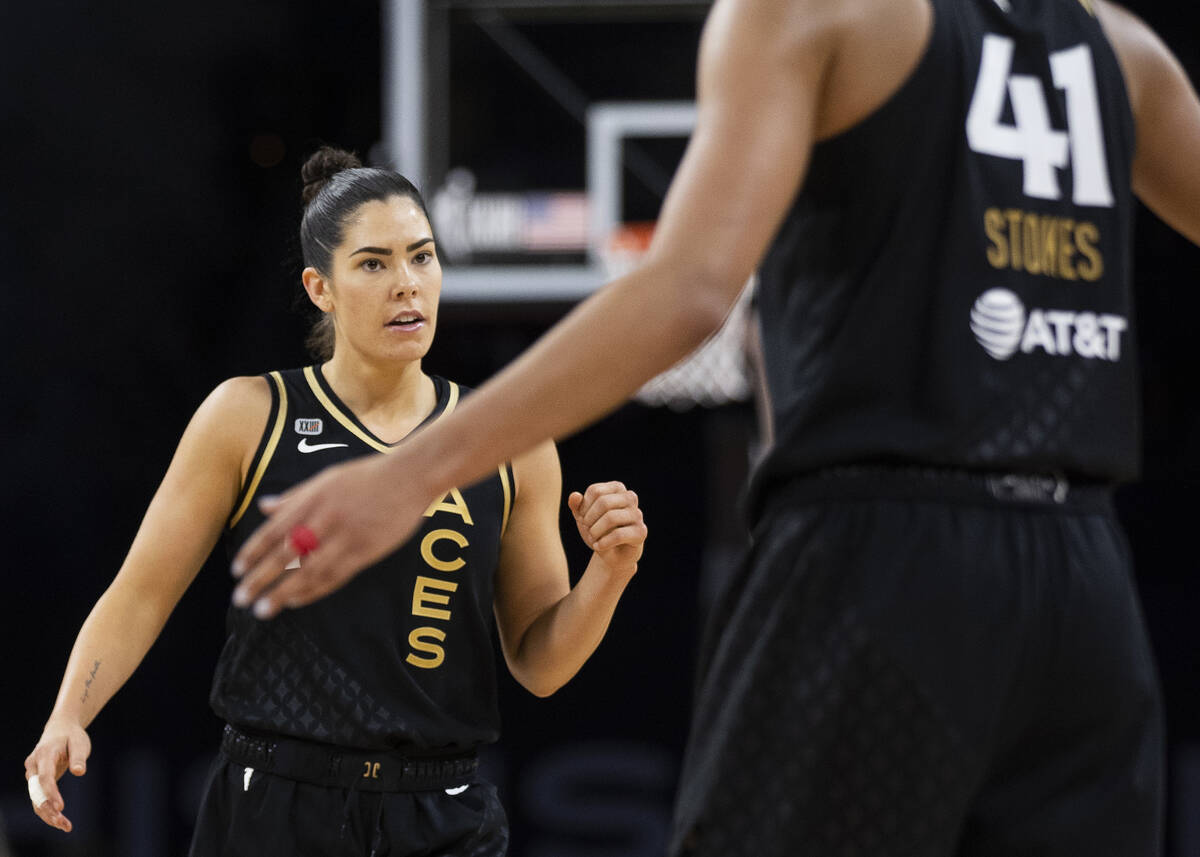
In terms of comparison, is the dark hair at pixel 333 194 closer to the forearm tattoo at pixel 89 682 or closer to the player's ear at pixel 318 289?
the player's ear at pixel 318 289

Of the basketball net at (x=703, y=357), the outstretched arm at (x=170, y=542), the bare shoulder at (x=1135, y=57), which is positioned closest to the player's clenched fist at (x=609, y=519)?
the outstretched arm at (x=170, y=542)

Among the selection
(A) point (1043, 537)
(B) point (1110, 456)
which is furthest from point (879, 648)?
(B) point (1110, 456)

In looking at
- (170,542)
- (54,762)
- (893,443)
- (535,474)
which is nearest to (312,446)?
(170,542)

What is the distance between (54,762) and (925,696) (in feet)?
5.24

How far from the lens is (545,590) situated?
2934mm

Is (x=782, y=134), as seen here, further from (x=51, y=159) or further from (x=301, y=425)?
(x=51, y=159)

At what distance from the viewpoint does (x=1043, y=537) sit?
1615 mm

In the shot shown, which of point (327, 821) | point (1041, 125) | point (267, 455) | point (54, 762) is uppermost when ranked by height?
point (1041, 125)

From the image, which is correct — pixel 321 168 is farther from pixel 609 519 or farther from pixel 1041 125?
pixel 1041 125

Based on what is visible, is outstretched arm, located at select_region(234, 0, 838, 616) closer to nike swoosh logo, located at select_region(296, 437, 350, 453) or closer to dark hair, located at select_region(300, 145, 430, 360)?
nike swoosh logo, located at select_region(296, 437, 350, 453)

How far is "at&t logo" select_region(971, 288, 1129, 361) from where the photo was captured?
1.63 meters

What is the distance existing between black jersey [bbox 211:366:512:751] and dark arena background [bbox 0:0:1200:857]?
408cm

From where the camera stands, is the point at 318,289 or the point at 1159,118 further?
the point at 318,289

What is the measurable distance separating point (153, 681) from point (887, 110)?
20.7ft
